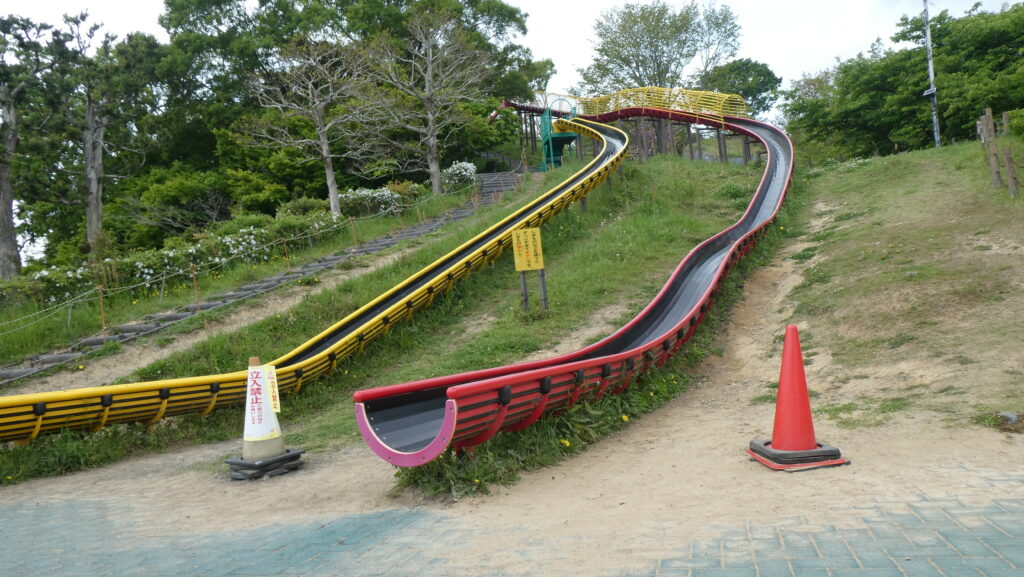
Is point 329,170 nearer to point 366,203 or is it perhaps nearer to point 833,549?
point 366,203

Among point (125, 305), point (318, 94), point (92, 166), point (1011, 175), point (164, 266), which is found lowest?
point (125, 305)

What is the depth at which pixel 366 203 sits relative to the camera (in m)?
25.2

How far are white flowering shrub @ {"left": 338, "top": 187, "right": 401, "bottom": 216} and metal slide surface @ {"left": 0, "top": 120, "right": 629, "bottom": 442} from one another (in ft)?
25.2

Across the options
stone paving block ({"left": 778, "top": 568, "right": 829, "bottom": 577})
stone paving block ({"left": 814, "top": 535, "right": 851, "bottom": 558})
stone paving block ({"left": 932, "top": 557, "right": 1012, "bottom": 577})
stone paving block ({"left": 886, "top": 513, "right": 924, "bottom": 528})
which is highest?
stone paving block ({"left": 778, "top": 568, "right": 829, "bottom": 577})

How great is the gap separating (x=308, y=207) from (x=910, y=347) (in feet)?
70.0

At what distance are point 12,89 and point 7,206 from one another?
12.7 ft

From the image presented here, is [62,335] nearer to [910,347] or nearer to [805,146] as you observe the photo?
[910,347]

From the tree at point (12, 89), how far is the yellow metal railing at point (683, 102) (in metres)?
25.2

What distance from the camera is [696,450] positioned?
6082mm

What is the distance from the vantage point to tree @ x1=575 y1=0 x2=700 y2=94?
45812mm

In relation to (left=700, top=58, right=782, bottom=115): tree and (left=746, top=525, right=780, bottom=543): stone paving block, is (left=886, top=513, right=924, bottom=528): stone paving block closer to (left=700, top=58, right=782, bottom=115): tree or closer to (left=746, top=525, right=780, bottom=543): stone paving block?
(left=746, top=525, right=780, bottom=543): stone paving block

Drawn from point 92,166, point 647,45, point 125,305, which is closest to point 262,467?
point 125,305

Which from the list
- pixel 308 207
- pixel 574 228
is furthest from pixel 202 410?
pixel 308 207

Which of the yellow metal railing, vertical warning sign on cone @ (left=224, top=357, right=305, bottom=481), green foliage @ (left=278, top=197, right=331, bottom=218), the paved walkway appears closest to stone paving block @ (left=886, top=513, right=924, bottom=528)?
the paved walkway
